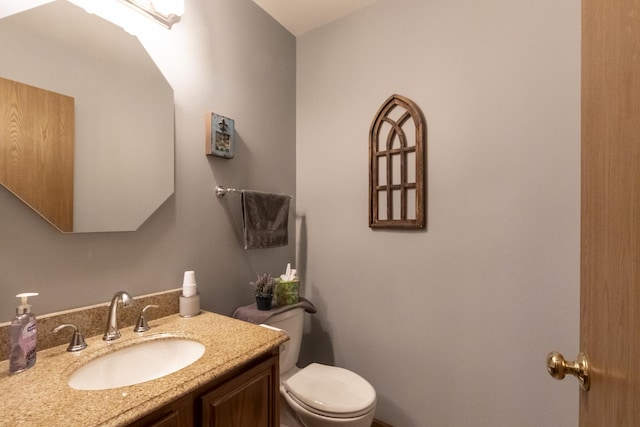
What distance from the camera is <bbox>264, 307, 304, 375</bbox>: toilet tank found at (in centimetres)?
147

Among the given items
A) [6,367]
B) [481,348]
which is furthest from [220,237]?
[481,348]

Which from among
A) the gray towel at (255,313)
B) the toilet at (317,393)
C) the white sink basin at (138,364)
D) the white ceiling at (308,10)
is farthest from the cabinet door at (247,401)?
the white ceiling at (308,10)

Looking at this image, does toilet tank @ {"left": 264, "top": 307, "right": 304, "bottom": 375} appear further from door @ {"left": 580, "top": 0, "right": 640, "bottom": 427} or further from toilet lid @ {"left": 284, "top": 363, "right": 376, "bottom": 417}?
door @ {"left": 580, "top": 0, "right": 640, "bottom": 427}

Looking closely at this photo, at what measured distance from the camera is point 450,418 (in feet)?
4.69

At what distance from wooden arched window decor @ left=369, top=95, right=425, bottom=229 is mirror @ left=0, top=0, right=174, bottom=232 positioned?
1.04m

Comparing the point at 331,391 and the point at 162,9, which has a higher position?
the point at 162,9

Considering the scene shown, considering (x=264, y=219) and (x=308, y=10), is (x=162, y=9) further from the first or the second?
(x=264, y=219)

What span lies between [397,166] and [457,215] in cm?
40

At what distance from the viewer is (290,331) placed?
1.53m

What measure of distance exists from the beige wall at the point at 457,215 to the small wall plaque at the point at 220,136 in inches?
23.9

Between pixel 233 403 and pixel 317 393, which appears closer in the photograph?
pixel 233 403

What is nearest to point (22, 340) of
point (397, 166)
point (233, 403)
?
point (233, 403)

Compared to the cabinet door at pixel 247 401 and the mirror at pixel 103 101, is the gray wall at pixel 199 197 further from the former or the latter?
the cabinet door at pixel 247 401

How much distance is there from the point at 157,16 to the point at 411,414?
224 cm
